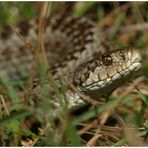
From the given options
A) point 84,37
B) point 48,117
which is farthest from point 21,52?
point 48,117

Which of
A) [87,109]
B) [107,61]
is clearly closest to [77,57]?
[87,109]

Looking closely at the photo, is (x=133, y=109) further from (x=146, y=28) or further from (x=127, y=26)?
(x=127, y=26)

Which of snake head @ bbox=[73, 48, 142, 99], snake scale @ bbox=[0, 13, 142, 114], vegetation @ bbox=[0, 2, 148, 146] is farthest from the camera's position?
snake scale @ bbox=[0, 13, 142, 114]

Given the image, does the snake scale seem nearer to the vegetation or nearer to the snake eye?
the snake eye

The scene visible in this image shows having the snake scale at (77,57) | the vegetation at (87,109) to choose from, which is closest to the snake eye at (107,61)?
the snake scale at (77,57)

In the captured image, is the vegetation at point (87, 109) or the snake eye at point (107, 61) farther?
the snake eye at point (107, 61)

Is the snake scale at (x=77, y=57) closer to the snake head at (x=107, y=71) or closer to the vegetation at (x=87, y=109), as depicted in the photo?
the snake head at (x=107, y=71)

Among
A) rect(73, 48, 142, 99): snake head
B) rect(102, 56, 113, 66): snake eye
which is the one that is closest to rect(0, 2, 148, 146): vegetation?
rect(73, 48, 142, 99): snake head
